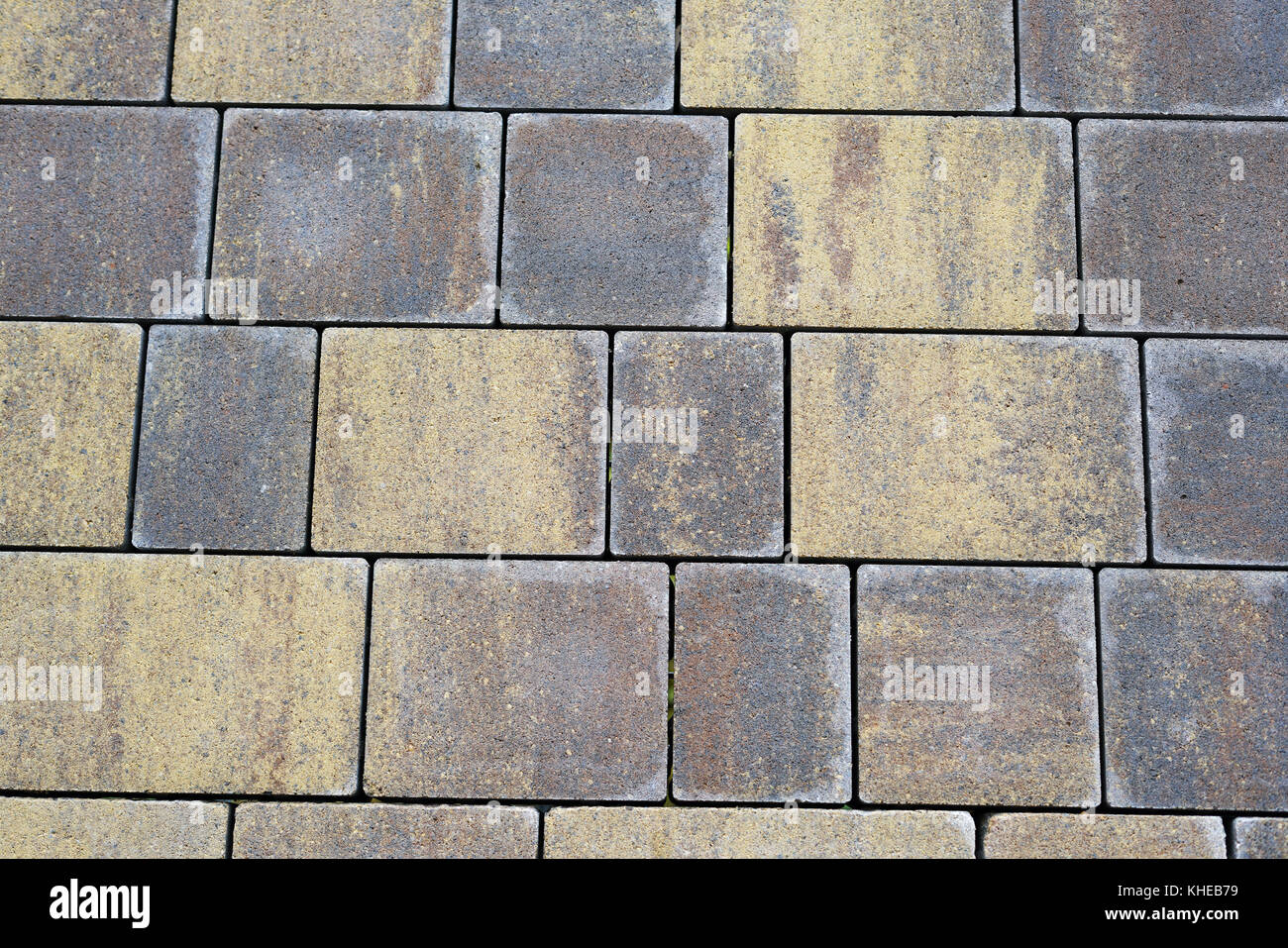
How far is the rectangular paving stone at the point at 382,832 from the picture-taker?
217 centimetres

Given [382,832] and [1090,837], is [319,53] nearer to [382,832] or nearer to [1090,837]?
[382,832]

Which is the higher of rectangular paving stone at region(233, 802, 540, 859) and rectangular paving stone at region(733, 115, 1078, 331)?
rectangular paving stone at region(733, 115, 1078, 331)

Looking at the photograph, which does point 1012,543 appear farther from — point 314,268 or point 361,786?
point 314,268

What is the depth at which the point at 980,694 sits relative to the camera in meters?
2.19

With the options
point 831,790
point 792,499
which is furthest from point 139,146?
point 831,790

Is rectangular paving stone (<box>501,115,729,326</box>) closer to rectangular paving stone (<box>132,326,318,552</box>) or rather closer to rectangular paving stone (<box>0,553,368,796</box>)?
rectangular paving stone (<box>132,326,318,552</box>)

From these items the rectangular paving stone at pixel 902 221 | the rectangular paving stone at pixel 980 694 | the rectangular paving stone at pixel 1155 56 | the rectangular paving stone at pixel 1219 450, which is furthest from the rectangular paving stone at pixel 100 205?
the rectangular paving stone at pixel 1219 450

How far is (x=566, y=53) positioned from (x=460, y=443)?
41.3 inches

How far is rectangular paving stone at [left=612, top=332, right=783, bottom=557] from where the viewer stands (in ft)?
7.31

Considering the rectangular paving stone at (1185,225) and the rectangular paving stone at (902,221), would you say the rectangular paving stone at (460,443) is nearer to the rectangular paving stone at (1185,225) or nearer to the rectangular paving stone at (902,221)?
the rectangular paving stone at (902,221)

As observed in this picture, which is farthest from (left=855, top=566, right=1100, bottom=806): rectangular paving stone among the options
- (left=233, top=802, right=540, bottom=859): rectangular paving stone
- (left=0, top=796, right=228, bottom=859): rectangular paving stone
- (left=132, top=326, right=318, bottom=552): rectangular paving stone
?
(left=0, top=796, right=228, bottom=859): rectangular paving stone

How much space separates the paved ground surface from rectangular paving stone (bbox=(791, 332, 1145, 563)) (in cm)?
1

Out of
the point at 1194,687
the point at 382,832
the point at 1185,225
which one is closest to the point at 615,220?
the point at 1185,225
